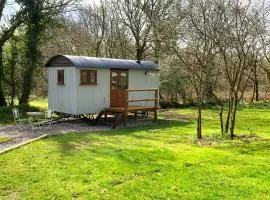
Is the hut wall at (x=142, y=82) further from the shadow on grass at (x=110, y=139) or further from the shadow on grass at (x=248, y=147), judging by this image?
the shadow on grass at (x=248, y=147)

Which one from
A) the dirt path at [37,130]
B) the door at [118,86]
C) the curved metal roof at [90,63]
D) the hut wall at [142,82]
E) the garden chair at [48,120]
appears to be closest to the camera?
the dirt path at [37,130]

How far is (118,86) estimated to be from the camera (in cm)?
1720

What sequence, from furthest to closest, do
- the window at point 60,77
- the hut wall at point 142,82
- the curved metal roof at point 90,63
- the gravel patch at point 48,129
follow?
1. the hut wall at point 142,82
2. the window at point 60,77
3. the curved metal roof at point 90,63
4. the gravel patch at point 48,129

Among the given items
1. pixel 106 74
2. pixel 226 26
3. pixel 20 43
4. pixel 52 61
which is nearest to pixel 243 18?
pixel 226 26

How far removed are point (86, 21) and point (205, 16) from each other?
2171 cm

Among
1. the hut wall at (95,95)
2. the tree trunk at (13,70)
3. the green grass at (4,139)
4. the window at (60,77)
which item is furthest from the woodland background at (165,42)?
the green grass at (4,139)

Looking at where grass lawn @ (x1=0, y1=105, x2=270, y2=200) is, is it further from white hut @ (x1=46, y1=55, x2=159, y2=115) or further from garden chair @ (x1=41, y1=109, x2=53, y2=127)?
white hut @ (x1=46, y1=55, x2=159, y2=115)

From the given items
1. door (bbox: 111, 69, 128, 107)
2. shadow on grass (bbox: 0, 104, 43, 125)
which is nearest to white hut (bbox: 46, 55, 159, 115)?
door (bbox: 111, 69, 128, 107)

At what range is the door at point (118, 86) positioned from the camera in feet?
55.7

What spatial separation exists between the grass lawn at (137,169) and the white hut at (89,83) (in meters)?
→ 4.36

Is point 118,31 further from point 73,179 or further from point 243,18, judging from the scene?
point 73,179

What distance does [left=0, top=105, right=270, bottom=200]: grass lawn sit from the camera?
579 centimetres

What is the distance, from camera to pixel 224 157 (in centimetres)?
819

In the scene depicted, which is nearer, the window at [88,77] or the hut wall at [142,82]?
the window at [88,77]
